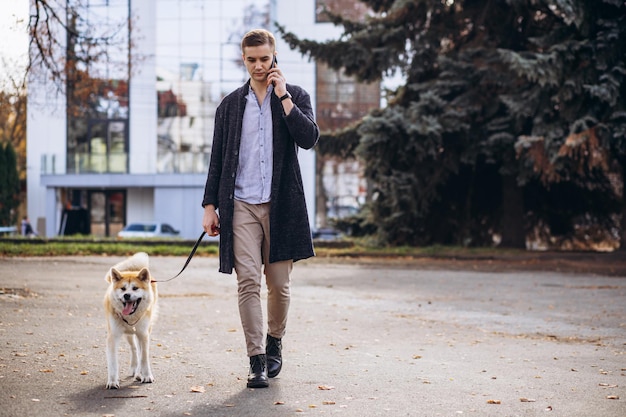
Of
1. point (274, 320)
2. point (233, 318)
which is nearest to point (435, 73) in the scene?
point (233, 318)

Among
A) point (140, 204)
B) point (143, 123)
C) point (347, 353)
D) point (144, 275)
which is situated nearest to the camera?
point (144, 275)

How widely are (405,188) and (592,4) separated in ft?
21.9

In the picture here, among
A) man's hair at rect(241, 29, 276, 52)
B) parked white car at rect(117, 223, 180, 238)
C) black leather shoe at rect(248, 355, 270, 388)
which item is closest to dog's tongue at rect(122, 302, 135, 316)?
black leather shoe at rect(248, 355, 270, 388)

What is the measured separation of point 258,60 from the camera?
6156 mm

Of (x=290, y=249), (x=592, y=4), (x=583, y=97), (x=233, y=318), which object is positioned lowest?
(x=233, y=318)

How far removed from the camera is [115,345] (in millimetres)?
5910

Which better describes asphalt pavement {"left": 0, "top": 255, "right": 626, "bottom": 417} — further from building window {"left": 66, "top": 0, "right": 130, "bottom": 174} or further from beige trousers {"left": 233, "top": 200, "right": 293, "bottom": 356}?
building window {"left": 66, "top": 0, "right": 130, "bottom": 174}

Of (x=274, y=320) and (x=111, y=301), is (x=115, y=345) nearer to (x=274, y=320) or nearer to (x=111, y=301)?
(x=111, y=301)

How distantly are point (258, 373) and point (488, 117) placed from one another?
18.8m

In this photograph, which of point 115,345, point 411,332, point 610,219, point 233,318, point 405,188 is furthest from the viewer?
point 610,219

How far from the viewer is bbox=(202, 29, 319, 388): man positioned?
20.0ft

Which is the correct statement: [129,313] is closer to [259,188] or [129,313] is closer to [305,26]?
[259,188]

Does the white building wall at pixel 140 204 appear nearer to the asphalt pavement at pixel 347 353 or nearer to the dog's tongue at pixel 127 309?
the asphalt pavement at pixel 347 353

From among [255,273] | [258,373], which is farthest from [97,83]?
[258,373]
